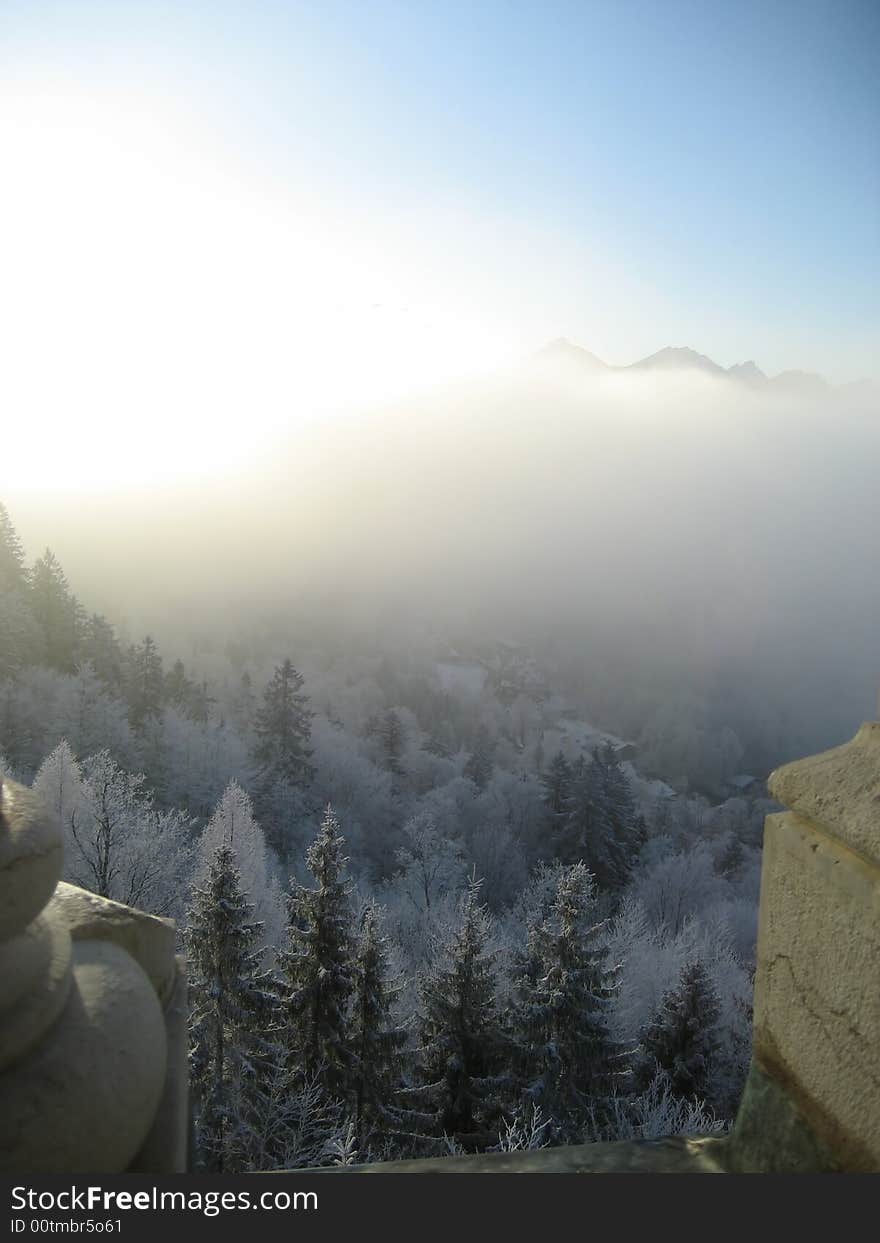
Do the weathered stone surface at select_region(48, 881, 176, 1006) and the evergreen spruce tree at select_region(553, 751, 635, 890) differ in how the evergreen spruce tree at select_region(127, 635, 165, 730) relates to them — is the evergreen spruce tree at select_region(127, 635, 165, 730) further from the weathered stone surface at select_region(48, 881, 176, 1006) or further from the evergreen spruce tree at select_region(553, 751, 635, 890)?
the weathered stone surface at select_region(48, 881, 176, 1006)

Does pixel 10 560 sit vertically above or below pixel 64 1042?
below

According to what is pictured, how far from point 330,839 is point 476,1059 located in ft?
21.8

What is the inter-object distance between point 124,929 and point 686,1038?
2442 centimetres

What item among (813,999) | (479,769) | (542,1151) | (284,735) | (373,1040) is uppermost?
(813,999)

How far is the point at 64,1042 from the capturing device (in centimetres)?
189

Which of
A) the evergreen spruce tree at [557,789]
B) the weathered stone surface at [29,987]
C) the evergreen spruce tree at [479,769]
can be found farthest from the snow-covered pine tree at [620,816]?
the weathered stone surface at [29,987]

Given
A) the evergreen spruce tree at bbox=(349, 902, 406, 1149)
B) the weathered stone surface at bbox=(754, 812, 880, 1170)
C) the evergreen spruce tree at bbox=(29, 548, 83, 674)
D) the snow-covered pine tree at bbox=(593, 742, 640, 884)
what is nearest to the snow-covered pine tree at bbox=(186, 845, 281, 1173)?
the evergreen spruce tree at bbox=(349, 902, 406, 1149)

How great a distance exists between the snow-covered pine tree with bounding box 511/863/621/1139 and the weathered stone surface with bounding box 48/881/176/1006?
60.1 ft

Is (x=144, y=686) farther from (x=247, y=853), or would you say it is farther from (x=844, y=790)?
(x=844, y=790)

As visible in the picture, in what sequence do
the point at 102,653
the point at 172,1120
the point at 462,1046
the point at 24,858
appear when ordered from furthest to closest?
the point at 102,653, the point at 462,1046, the point at 172,1120, the point at 24,858

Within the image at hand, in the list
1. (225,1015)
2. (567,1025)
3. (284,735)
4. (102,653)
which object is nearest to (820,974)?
(225,1015)

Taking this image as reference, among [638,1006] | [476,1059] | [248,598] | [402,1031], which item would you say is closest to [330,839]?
[402,1031]

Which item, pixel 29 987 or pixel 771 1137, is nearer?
pixel 29 987

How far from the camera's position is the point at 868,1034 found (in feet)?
7.27
